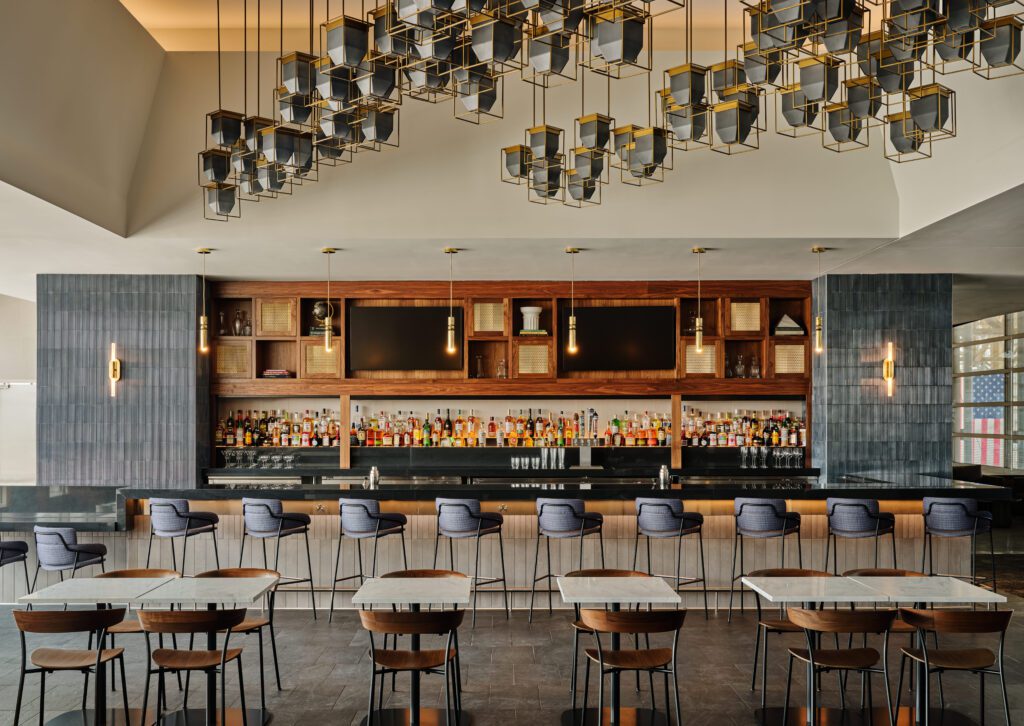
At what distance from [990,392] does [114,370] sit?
498 inches

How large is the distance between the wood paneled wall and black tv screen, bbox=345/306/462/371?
2716mm

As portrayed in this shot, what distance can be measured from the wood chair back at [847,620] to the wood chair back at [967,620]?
0.18 metres

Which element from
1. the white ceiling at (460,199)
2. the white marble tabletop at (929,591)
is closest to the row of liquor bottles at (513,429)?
the white ceiling at (460,199)

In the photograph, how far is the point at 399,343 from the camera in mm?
9398

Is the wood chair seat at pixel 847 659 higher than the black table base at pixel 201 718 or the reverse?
higher

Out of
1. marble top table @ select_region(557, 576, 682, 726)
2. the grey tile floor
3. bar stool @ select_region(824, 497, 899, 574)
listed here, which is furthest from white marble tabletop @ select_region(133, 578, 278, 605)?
bar stool @ select_region(824, 497, 899, 574)

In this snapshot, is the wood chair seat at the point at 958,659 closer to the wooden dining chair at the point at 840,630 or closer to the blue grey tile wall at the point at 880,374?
the wooden dining chair at the point at 840,630

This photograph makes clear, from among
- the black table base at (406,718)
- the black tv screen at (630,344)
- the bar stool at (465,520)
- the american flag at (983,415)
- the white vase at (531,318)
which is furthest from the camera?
the american flag at (983,415)

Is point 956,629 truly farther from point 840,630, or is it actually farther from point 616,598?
point 616,598

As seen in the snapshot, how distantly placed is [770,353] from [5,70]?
7536 mm

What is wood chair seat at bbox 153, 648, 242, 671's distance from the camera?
4043mm

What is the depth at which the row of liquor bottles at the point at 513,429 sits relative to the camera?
946cm

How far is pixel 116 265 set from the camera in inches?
322

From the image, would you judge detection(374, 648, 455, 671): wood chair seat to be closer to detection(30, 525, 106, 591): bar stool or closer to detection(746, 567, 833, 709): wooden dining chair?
detection(746, 567, 833, 709): wooden dining chair
